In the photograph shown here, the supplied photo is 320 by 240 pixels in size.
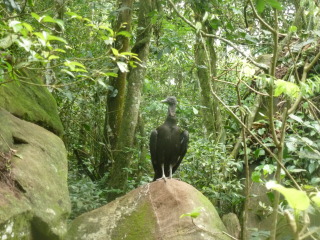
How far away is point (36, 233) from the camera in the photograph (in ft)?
13.8

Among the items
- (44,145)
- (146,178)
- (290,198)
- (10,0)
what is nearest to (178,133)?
(146,178)

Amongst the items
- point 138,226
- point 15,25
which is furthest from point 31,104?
point 15,25

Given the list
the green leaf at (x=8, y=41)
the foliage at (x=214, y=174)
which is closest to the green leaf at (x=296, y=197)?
the green leaf at (x=8, y=41)

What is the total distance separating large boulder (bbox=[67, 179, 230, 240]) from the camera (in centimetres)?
499

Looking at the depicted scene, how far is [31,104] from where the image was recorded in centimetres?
594

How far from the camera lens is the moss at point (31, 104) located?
17.9ft

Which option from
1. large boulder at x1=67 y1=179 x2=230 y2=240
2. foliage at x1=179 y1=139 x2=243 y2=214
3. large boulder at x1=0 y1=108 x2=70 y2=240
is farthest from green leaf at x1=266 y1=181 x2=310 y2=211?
foliage at x1=179 y1=139 x2=243 y2=214

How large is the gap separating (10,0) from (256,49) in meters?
6.68

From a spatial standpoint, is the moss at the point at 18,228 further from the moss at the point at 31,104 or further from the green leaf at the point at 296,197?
the green leaf at the point at 296,197

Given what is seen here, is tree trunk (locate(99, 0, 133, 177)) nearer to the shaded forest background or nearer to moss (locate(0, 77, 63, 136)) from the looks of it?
the shaded forest background

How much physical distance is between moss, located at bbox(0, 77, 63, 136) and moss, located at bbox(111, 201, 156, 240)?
189 centimetres

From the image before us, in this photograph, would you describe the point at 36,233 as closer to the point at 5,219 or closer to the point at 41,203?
the point at 41,203

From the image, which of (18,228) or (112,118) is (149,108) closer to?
(112,118)

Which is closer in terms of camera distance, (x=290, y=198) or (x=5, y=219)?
(x=290, y=198)
